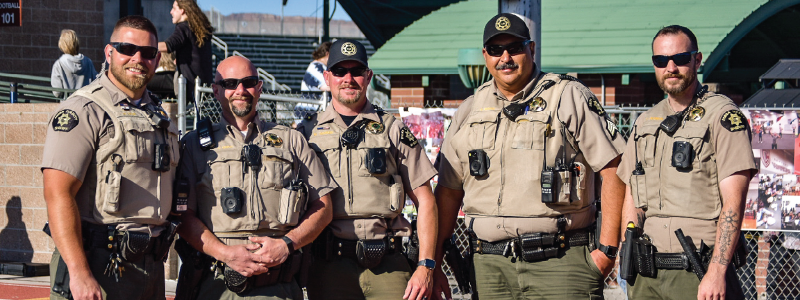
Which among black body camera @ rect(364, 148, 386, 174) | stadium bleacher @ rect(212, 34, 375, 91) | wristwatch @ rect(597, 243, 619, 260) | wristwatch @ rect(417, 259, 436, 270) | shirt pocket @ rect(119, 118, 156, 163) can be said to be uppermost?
stadium bleacher @ rect(212, 34, 375, 91)

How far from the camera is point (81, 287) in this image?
148 inches

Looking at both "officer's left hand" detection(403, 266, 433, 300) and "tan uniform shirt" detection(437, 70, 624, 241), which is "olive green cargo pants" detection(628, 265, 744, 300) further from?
"officer's left hand" detection(403, 266, 433, 300)

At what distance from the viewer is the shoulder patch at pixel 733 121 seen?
4.01m

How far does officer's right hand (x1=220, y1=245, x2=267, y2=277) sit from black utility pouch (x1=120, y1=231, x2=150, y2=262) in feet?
1.38

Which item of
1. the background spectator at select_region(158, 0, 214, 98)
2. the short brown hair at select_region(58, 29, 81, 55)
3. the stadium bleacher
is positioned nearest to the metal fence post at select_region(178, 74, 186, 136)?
the background spectator at select_region(158, 0, 214, 98)

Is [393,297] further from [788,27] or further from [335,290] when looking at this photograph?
[788,27]

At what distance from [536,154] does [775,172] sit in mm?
3115

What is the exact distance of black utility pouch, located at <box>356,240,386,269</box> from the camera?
14.8 ft

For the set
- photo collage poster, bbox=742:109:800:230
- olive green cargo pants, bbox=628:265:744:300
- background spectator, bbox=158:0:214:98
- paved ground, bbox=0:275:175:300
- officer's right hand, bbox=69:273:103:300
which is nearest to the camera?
officer's right hand, bbox=69:273:103:300

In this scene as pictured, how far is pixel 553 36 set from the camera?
1265cm

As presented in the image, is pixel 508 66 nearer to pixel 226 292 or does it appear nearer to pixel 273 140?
pixel 273 140

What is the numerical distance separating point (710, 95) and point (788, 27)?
10967 millimetres

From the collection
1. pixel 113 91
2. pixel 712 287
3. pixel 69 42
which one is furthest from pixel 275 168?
pixel 69 42

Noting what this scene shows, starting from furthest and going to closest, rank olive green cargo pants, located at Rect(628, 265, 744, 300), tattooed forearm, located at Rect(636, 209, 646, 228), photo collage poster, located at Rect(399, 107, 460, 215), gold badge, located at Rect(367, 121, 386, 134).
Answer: photo collage poster, located at Rect(399, 107, 460, 215) < gold badge, located at Rect(367, 121, 386, 134) < tattooed forearm, located at Rect(636, 209, 646, 228) < olive green cargo pants, located at Rect(628, 265, 744, 300)
